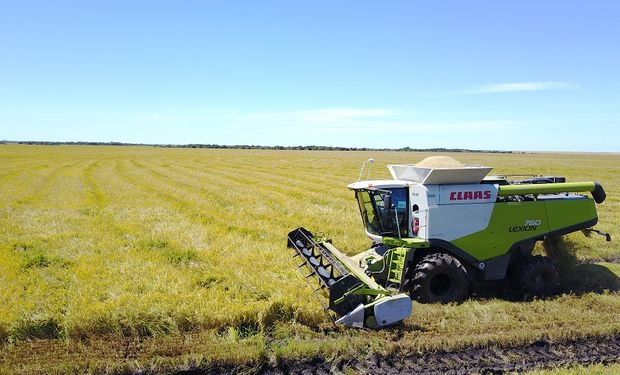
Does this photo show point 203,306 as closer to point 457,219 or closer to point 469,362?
point 469,362

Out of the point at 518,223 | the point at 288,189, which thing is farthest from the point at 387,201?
the point at 288,189

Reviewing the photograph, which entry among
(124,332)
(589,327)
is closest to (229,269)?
(124,332)

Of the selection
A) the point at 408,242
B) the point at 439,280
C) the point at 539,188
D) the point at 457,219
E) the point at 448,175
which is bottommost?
the point at 439,280

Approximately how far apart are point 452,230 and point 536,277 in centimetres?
177

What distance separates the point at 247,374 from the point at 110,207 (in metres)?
12.4

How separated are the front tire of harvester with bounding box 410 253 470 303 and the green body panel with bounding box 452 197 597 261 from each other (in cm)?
57

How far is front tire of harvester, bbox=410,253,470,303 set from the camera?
7.34m

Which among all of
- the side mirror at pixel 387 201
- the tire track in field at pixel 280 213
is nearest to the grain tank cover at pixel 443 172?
the side mirror at pixel 387 201

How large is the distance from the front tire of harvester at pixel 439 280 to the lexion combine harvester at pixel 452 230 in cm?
2

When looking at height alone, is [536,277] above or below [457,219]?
below

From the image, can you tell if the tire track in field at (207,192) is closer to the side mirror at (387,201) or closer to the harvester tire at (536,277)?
the side mirror at (387,201)

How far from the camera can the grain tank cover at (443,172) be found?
7704 mm

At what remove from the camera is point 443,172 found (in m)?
7.68

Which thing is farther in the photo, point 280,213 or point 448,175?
point 280,213
